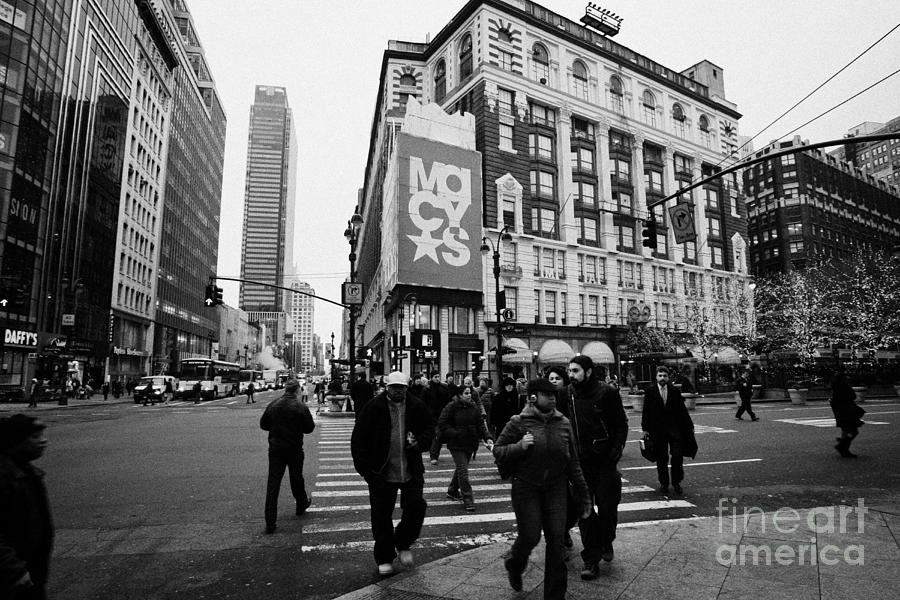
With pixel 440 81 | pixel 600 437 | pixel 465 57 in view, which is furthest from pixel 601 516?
pixel 440 81

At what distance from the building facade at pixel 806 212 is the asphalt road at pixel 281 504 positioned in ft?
298

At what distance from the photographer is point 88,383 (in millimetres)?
50062

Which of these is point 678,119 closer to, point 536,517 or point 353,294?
point 353,294

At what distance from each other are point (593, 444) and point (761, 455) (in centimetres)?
903

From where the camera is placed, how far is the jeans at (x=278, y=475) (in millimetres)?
6590

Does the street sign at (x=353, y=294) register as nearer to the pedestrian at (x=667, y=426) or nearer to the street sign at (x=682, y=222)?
the street sign at (x=682, y=222)

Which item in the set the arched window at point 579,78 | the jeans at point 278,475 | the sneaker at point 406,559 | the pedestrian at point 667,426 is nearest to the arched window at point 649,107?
the arched window at point 579,78

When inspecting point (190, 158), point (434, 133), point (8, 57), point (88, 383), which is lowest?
point (88, 383)

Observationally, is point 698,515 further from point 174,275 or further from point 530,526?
point 174,275

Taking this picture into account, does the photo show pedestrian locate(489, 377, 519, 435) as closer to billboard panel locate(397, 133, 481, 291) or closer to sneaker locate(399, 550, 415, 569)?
sneaker locate(399, 550, 415, 569)

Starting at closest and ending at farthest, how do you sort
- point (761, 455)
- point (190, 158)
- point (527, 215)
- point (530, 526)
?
point (530, 526) < point (761, 455) < point (527, 215) < point (190, 158)

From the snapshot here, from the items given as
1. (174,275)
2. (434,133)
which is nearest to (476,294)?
(434,133)

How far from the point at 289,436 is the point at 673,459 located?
6.12 m

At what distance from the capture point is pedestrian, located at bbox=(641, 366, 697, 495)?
27.3 feet
